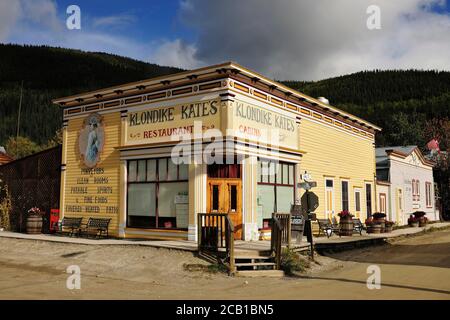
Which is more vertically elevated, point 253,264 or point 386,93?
point 386,93

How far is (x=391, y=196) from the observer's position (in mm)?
28969

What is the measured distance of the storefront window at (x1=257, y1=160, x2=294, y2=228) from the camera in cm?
1686

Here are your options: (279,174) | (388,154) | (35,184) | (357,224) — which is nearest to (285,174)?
(279,174)

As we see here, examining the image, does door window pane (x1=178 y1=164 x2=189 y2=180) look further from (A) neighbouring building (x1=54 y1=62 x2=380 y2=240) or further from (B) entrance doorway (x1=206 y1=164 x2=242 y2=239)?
(B) entrance doorway (x1=206 y1=164 x2=242 y2=239)

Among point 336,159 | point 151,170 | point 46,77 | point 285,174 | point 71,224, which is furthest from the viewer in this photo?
point 46,77

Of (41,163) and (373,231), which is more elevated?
(41,163)

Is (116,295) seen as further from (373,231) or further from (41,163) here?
(373,231)

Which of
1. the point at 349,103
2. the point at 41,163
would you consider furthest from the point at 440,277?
the point at 349,103

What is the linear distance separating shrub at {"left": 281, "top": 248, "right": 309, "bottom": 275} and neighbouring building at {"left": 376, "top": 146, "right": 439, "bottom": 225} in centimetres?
1568

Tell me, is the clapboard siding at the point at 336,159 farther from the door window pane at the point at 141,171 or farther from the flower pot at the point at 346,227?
the door window pane at the point at 141,171

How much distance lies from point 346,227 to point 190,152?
844 centimetres

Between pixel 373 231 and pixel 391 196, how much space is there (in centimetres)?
716

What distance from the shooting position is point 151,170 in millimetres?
17375

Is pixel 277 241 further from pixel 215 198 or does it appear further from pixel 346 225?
pixel 346 225
